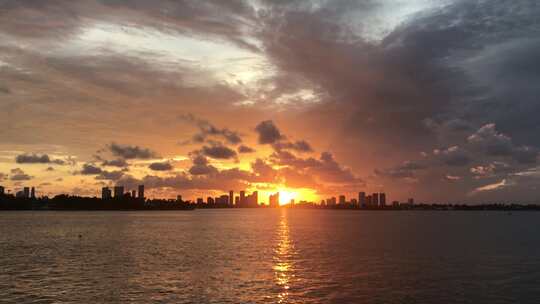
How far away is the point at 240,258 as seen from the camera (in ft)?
261

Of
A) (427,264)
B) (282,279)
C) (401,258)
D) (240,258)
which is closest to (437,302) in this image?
(282,279)

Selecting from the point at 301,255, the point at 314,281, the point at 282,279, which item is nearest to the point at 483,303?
the point at 314,281

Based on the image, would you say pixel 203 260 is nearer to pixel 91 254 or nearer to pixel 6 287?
pixel 91 254

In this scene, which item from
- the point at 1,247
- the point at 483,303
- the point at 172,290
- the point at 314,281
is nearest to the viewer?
the point at 483,303

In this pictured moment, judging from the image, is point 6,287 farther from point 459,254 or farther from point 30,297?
point 459,254

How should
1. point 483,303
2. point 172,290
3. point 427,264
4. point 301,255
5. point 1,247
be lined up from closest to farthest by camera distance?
point 483,303 → point 172,290 → point 427,264 → point 301,255 → point 1,247

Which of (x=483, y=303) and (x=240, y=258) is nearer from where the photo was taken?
(x=483, y=303)

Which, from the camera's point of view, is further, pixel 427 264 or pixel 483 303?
pixel 427 264

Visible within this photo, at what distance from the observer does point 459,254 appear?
86625 mm

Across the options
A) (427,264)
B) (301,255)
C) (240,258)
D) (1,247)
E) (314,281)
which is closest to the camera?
(314,281)

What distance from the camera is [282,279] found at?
58469 mm

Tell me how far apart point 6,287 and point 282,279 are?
1291 inches

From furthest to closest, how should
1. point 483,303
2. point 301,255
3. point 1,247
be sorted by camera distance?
point 1,247 → point 301,255 → point 483,303

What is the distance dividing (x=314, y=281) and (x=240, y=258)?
80.9ft
